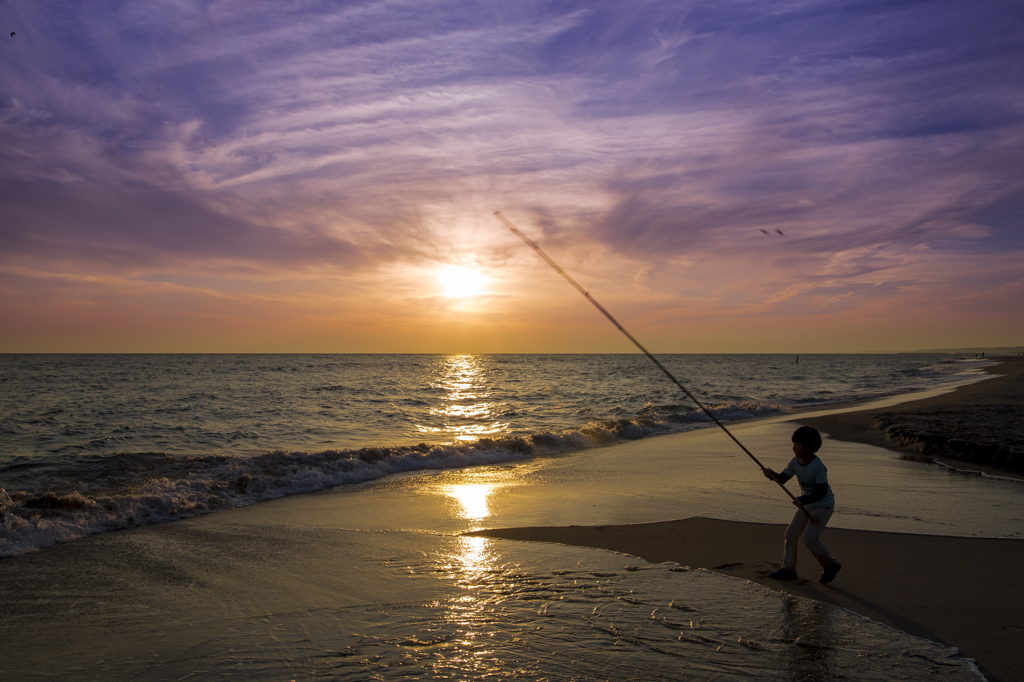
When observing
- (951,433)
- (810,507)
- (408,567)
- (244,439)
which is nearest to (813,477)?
(810,507)

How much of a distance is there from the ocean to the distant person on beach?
552 mm

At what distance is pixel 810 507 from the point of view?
4918 mm

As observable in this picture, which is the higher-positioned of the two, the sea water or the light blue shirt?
the light blue shirt

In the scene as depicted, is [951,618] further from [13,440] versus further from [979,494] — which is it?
[13,440]

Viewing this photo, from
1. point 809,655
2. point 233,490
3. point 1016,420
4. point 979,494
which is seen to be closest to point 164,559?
point 233,490

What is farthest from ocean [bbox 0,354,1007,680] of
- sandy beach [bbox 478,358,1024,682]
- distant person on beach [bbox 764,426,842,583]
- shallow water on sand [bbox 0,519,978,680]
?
distant person on beach [bbox 764,426,842,583]

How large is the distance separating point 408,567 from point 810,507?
357cm

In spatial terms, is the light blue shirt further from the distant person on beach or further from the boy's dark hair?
the boy's dark hair

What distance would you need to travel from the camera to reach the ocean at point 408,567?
11.7 ft

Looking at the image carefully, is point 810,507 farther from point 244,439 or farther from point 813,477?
point 244,439

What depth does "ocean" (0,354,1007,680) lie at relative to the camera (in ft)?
11.7

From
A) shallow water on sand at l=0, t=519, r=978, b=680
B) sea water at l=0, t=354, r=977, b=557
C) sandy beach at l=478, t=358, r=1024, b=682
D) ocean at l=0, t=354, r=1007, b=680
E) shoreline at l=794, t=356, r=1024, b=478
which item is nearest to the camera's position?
shallow water on sand at l=0, t=519, r=978, b=680

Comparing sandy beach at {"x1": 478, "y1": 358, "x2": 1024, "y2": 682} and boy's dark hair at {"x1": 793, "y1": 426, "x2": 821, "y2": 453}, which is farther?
boy's dark hair at {"x1": 793, "y1": 426, "x2": 821, "y2": 453}

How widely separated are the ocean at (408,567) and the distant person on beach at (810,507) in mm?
552
